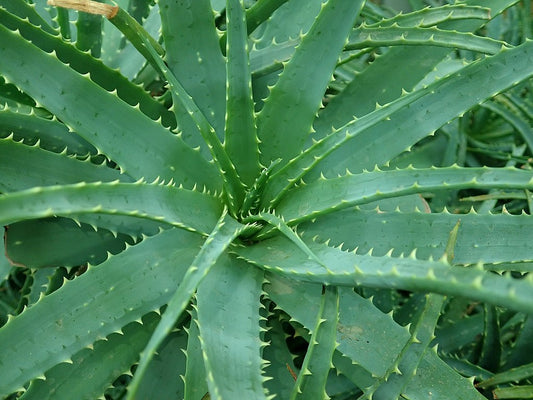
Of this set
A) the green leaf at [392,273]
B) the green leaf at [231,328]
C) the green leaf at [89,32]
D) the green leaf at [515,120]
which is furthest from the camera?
the green leaf at [515,120]

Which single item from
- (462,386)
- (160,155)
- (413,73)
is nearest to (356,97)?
(413,73)

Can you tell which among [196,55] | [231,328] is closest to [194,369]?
[231,328]

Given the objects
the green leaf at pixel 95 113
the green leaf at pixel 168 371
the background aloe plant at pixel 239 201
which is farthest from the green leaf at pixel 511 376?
the green leaf at pixel 95 113

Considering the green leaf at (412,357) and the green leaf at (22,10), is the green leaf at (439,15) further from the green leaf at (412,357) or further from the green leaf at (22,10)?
the green leaf at (22,10)

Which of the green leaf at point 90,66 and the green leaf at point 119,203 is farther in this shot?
the green leaf at point 90,66

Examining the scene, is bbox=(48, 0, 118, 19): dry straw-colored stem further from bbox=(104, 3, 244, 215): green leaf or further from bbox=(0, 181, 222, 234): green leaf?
bbox=(0, 181, 222, 234): green leaf

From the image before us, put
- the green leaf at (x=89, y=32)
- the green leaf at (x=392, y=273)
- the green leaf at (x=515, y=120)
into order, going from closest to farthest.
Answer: the green leaf at (x=392, y=273) < the green leaf at (x=89, y=32) < the green leaf at (x=515, y=120)
